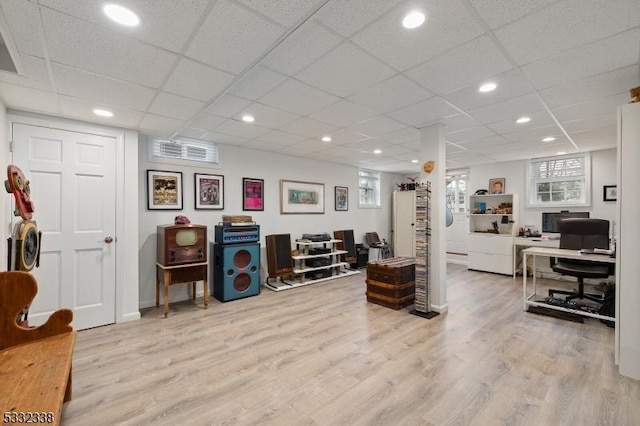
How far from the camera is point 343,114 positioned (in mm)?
3266

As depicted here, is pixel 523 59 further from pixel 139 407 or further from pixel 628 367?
pixel 139 407

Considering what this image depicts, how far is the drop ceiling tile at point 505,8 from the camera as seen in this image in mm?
1529

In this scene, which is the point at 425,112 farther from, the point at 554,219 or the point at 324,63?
the point at 554,219

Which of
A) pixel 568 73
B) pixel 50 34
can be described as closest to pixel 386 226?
pixel 568 73

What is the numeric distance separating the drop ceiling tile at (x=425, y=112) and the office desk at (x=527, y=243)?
369 centimetres

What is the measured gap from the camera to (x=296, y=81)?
2439 mm

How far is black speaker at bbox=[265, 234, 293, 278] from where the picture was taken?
5047 mm

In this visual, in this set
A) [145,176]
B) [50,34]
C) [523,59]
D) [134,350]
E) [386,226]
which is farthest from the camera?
[386,226]

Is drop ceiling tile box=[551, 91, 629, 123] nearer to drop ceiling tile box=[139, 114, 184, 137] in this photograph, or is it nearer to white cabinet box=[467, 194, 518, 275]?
white cabinet box=[467, 194, 518, 275]

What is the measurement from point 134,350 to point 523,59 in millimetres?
4194

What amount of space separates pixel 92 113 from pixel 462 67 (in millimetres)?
3654

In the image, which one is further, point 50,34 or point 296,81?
point 296,81

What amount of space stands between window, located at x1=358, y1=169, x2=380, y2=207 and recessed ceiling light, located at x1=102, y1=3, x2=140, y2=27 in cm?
589

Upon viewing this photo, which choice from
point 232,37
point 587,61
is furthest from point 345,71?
point 587,61
